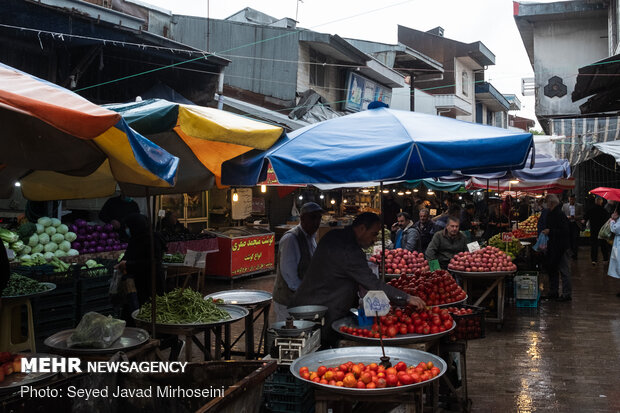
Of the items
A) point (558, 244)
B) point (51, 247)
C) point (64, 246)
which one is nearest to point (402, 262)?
A: point (558, 244)

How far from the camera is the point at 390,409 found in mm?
4211

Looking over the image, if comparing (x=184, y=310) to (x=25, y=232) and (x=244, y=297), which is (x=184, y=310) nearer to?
(x=244, y=297)

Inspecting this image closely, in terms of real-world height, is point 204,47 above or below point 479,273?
above

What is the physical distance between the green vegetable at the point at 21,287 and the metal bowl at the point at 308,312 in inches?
155

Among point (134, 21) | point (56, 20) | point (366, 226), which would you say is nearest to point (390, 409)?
point (366, 226)

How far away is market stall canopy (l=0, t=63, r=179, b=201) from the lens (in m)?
2.98

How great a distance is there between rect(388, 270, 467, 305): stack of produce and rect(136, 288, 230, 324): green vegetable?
2.38 metres

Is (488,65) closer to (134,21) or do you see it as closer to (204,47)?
(204,47)

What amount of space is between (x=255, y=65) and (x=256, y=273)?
10.4 m

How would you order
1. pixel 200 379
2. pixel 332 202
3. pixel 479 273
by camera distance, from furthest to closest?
pixel 332 202 → pixel 479 273 → pixel 200 379

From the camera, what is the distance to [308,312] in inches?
197

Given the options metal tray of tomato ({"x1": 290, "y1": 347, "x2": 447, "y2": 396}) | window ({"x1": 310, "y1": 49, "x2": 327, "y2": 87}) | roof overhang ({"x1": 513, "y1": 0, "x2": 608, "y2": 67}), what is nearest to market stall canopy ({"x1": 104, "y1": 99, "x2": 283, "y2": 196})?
metal tray of tomato ({"x1": 290, "y1": 347, "x2": 447, "y2": 396})

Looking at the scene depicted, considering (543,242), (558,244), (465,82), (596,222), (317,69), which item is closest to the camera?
(558,244)

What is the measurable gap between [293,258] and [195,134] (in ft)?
7.66
